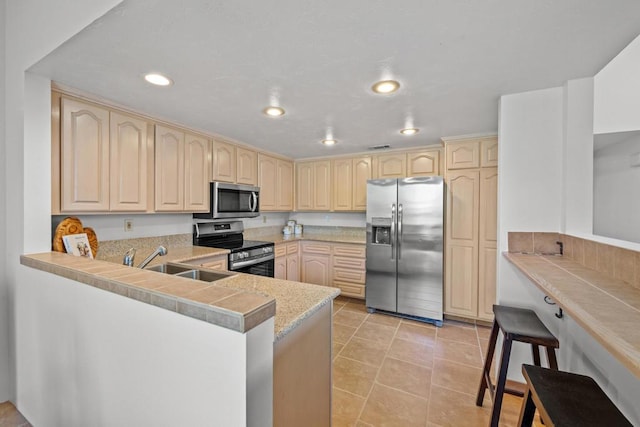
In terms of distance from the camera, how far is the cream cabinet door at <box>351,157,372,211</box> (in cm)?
372

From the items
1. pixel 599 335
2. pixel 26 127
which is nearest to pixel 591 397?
pixel 599 335

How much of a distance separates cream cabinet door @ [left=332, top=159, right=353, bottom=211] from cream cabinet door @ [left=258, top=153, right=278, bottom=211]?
0.93m

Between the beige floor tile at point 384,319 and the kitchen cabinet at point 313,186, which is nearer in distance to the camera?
the beige floor tile at point 384,319

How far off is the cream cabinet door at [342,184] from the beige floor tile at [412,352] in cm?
195

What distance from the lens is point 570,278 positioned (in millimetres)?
1280

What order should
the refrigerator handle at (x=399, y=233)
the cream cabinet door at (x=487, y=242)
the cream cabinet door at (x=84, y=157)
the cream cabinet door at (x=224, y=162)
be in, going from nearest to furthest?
the cream cabinet door at (x=84, y=157) → the cream cabinet door at (x=487, y=242) → the cream cabinet door at (x=224, y=162) → the refrigerator handle at (x=399, y=233)

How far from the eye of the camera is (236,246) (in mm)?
3000

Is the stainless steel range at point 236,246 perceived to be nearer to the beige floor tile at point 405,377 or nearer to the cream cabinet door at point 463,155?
the beige floor tile at point 405,377

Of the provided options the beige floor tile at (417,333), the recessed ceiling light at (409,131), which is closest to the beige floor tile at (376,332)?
the beige floor tile at (417,333)

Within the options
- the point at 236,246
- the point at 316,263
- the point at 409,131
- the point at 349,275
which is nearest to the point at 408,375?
the point at 349,275

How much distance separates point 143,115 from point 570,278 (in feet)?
10.6

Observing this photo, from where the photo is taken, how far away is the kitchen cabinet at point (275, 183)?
3658 mm

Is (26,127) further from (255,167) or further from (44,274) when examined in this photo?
(255,167)

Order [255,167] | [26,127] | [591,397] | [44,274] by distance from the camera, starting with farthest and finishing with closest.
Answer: [255,167] → [26,127] → [44,274] → [591,397]
